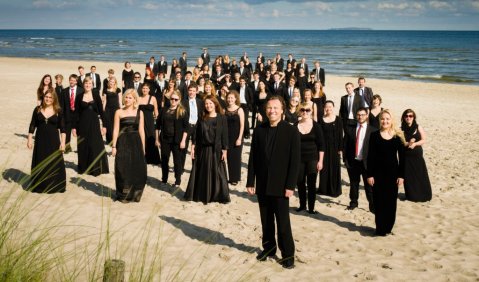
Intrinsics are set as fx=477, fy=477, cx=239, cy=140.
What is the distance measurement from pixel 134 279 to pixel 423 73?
4412cm

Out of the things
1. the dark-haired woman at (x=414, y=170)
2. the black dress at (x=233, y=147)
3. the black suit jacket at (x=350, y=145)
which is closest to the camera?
the black suit jacket at (x=350, y=145)

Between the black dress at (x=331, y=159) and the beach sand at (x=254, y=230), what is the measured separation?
0.79ft

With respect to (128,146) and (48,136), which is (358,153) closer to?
(128,146)

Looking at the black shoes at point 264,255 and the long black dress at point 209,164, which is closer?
the black shoes at point 264,255

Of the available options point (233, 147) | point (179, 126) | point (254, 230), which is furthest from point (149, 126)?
point (254, 230)

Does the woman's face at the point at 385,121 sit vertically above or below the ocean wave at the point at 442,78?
above

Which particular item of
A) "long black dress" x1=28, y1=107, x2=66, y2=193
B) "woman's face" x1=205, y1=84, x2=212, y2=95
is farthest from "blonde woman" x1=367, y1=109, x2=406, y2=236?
"long black dress" x1=28, y1=107, x2=66, y2=193

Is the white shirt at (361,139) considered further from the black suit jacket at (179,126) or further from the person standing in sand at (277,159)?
the black suit jacket at (179,126)

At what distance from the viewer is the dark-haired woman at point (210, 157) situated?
8211mm

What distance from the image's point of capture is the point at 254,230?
7254 millimetres

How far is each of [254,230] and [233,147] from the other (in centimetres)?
274

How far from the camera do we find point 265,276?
5605mm

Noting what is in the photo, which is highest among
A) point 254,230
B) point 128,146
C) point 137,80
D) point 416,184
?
point 137,80

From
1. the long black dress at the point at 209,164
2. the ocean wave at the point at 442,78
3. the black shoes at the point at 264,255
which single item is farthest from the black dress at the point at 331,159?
the ocean wave at the point at 442,78
